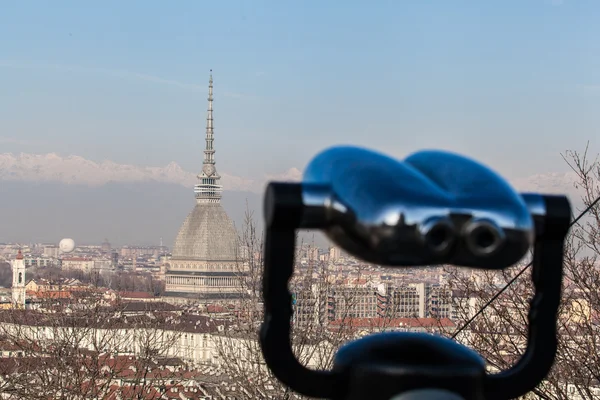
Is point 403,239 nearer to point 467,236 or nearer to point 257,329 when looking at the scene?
point 467,236

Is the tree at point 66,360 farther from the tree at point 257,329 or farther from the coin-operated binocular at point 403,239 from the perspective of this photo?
the coin-operated binocular at point 403,239

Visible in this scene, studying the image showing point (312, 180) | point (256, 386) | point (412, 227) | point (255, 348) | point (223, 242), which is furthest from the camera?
point (223, 242)

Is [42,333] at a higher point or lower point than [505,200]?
lower

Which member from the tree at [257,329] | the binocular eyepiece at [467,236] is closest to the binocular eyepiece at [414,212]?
the binocular eyepiece at [467,236]

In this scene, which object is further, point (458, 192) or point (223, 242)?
point (223, 242)

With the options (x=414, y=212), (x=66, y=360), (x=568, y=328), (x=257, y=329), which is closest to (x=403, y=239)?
(x=414, y=212)

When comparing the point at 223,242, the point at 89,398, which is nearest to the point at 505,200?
the point at 89,398

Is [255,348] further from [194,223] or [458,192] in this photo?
[194,223]
